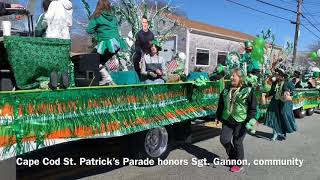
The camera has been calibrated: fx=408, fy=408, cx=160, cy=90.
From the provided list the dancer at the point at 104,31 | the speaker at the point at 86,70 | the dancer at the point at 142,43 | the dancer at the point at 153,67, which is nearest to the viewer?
the speaker at the point at 86,70

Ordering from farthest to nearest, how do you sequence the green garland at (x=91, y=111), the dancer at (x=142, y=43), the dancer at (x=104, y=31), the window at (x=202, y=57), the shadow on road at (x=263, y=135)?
the window at (x=202, y=57) < the shadow on road at (x=263, y=135) < the dancer at (x=142, y=43) < the dancer at (x=104, y=31) < the green garland at (x=91, y=111)

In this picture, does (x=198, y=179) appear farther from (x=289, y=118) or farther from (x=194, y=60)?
(x=194, y=60)

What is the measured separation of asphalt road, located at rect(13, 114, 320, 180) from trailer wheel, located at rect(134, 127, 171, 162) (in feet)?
0.65

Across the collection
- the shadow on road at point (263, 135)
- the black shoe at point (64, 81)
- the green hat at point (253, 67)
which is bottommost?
the shadow on road at point (263, 135)

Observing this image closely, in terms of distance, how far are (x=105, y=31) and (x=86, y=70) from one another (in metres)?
0.90

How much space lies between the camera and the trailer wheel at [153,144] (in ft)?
19.8

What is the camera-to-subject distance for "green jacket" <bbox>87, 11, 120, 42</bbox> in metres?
6.01

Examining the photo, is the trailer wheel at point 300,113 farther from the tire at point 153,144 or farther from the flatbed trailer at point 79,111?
the tire at point 153,144

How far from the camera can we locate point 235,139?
6348 mm

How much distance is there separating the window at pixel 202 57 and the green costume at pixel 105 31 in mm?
21744

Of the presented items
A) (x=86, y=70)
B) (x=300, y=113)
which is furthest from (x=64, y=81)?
(x=300, y=113)

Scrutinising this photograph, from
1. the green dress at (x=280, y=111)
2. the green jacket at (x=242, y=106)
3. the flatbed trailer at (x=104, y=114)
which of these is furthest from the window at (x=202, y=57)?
the green jacket at (x=242, y=106)

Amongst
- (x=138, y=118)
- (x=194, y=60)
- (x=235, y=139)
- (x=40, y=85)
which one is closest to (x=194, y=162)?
(x=235, y=139)

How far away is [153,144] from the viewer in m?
6.43
